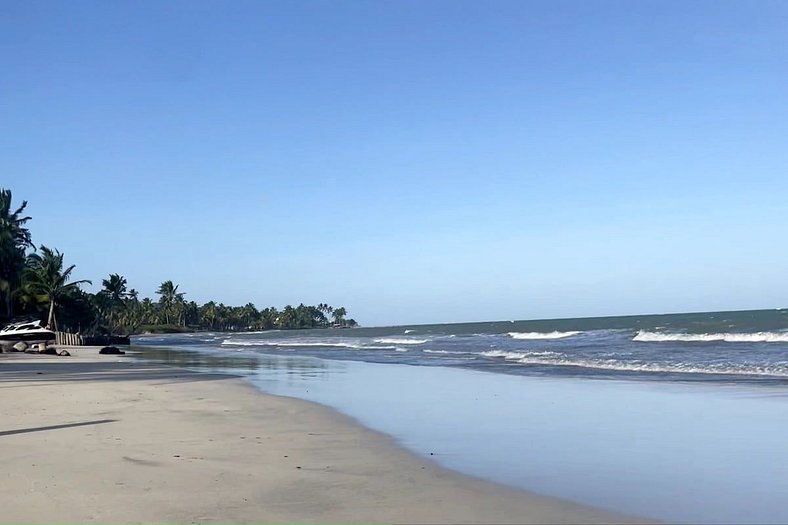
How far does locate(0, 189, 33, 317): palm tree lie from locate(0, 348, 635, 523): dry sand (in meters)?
44.8

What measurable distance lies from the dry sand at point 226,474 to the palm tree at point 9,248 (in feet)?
147

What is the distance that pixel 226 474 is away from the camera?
25.5 feet

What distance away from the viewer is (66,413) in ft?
42.5

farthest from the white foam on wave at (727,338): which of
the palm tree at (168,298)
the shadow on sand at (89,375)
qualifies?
the palm tree at (168,298)

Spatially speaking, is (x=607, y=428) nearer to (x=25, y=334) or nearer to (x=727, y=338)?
(x=727, y=338)

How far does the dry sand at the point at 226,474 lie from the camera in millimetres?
6227

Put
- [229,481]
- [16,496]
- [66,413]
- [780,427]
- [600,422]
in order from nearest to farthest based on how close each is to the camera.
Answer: [16,496], [229,481], [780,427], [600,422], [66,413]

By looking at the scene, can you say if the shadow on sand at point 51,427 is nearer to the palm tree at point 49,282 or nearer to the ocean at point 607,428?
the ocean at point 607,428

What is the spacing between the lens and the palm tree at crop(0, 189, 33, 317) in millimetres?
52934

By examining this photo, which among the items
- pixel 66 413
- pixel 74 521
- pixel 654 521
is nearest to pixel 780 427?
pixel 654 521

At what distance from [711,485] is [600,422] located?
14.9ft

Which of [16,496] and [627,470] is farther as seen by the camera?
[627,470]

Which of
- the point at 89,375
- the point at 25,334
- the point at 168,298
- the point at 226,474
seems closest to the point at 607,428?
the point at 226,474

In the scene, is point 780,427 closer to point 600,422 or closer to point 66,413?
point 600,422
